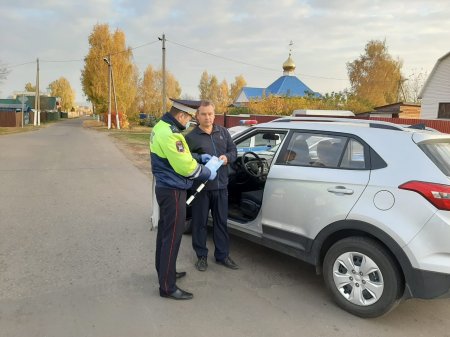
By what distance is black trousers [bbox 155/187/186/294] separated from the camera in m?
3.34

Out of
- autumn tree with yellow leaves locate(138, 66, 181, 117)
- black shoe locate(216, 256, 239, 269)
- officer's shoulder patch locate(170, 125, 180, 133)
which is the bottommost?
black shoe locate(216, 256, 239, 269)

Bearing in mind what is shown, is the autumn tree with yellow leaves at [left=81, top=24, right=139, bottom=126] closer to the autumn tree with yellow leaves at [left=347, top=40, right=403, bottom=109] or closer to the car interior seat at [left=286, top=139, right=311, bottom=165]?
the autumn tree with yellow leaves at [left=347, top=40, right=403, bottom=109]

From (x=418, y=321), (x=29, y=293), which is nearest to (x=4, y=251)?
(x=29, y=293)

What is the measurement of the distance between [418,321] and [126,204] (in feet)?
16.4

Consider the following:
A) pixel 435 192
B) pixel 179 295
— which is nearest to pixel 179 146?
pixel 179 295

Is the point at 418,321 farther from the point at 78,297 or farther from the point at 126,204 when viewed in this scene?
the point at 126,204

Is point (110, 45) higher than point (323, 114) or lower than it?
higher

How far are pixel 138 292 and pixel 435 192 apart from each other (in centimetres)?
263

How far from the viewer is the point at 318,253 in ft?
11.3

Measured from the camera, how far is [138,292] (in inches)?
140

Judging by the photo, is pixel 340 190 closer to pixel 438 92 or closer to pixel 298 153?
pixel 298 153

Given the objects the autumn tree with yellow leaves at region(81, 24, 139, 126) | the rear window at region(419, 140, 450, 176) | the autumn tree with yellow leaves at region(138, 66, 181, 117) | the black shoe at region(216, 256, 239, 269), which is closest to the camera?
the rear window at region(419, 140, 450, 176)

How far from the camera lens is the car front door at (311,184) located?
3.23 meters

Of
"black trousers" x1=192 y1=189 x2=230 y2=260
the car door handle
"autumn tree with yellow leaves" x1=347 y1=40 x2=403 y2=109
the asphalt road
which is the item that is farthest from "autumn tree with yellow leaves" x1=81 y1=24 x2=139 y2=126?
the car door handle
